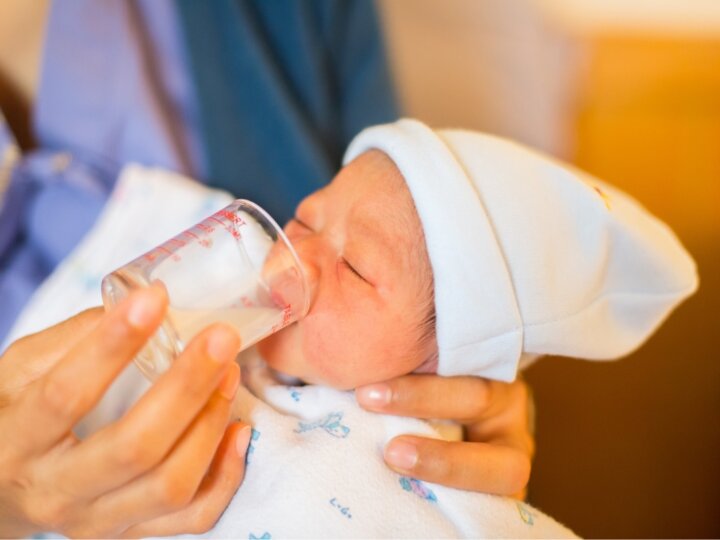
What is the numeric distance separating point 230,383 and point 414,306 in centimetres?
28

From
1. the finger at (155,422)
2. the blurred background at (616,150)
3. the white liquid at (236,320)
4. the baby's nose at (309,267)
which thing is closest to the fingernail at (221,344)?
the finger at (155,422)

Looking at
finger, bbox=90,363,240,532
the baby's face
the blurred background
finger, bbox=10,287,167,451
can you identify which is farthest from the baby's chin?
the blurred background

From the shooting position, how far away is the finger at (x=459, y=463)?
3.03 ft

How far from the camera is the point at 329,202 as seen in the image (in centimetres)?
102

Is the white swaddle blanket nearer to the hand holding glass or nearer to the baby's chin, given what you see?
the baby's chin

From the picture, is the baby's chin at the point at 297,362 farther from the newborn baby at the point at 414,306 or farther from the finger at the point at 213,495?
the finger at the point at 213,495

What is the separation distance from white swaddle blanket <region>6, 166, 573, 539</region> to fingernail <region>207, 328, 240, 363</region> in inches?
10.5

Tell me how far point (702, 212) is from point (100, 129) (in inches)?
61.4

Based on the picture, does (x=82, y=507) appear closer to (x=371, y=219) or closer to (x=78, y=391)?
(x=78, y=391)

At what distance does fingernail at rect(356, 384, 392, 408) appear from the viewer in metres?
0.96

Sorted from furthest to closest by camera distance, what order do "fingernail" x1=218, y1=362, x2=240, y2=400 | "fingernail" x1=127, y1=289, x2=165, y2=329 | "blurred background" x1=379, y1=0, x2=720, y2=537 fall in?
"blurred background" x1=379, y1=0, x2=720, y2=537
"fingernail" x1=218, y1=362, x2=240, y2=400
"fingernail" x1=127, y1=289, x2=165, y2=329

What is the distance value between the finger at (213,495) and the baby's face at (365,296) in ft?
0.46

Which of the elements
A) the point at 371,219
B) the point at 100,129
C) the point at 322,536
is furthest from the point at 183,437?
the point at 100,129

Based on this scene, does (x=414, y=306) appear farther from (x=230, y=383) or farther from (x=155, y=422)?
(x=155, y=422)
